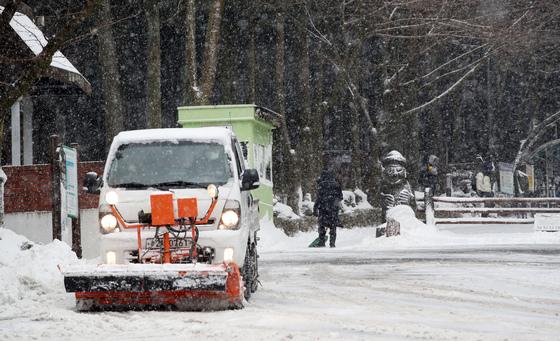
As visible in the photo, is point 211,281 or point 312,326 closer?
point 312,326

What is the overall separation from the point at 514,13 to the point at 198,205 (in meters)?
22.1

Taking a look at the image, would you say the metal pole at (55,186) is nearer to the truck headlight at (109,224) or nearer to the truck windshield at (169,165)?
the truck windshield at (169,165)

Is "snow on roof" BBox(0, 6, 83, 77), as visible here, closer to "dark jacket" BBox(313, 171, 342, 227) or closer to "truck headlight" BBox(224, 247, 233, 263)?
"dark jacket" BBox(313, 171, 342, 227)

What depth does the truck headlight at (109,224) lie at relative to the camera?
426 inches

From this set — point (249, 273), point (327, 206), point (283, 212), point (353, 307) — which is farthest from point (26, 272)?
point (283, 212)

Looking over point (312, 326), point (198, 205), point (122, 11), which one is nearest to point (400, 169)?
point (122, 11)

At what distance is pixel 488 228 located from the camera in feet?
102

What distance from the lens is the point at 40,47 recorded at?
781 inches

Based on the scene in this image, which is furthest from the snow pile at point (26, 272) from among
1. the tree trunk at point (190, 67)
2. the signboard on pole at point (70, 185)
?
the tree trunk at point (190, 67)

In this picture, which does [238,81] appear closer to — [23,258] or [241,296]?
[23,258]

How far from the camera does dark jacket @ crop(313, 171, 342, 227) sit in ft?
77.5

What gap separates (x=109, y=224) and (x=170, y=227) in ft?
2.43

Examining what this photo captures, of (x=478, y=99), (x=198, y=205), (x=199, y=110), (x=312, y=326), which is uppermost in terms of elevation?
(x=478, y=99)

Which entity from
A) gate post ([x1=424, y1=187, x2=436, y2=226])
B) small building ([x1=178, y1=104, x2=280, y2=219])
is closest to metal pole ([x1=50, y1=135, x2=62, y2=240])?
small building ([x1=178, y1=104, x2=280, y2=219])
